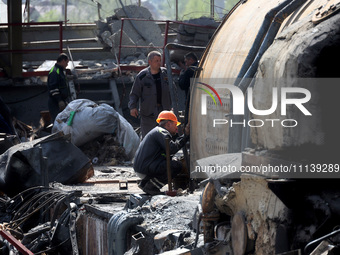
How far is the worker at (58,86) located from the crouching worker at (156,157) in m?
5.06

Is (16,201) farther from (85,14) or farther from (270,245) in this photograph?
(85,14)

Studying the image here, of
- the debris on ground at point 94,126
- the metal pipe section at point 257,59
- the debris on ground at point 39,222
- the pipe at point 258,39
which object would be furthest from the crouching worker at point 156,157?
the debris on ground at point 94,126

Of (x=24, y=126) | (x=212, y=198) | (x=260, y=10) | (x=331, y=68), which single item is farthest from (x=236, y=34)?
(x=24, y=126)

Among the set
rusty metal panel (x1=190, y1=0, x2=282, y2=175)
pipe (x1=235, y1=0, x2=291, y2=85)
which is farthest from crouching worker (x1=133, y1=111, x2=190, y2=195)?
pipe (x1=235, y1=0, x2=291, y2=85)

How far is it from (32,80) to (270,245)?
1215 cm

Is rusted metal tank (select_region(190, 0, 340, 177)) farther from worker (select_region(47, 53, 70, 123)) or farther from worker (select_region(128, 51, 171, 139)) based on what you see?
worker (select_region(47, 53, 70, 123))

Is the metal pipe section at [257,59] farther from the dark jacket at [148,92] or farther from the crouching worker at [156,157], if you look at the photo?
the dark jacket at [148,92]

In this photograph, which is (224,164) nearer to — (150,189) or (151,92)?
(150,189)

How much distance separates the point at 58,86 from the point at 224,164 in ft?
28.8

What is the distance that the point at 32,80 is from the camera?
50.0 ft

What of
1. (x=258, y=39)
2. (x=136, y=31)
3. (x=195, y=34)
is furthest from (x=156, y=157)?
(x=136, y=31)

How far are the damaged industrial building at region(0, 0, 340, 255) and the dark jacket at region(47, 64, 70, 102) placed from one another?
20.9 inches

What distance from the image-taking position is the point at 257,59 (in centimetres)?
528

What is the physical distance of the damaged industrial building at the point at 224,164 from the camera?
359 cm
